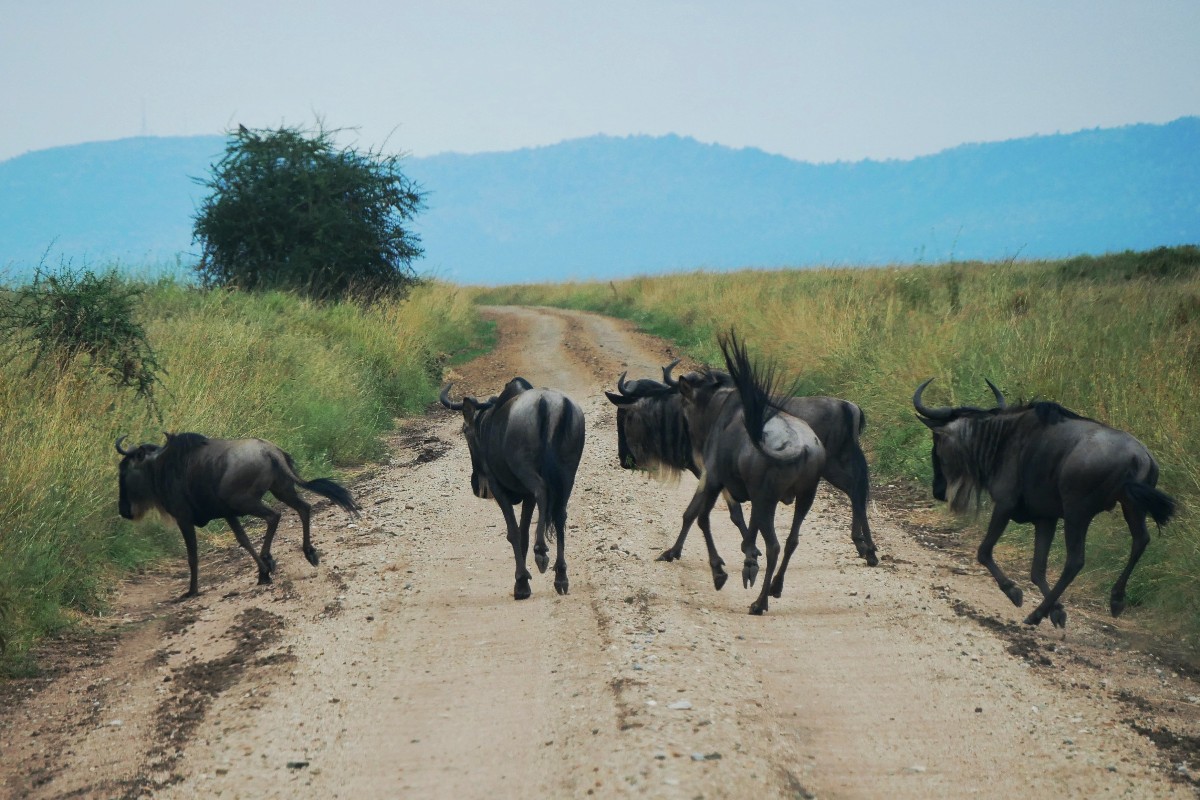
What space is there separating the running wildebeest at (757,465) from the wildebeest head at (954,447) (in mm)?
961

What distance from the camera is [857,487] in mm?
7754

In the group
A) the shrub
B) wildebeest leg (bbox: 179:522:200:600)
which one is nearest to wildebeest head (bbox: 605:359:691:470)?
wildebeest leg (bbox: 179:522:200:600)

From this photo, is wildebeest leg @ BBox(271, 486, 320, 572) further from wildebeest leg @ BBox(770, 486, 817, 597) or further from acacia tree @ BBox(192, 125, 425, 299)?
acacia tree @ BBox(192, 125, 425, 299)

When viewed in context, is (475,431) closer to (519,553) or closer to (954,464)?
(519,553)

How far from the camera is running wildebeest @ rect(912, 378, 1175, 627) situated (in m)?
6.01

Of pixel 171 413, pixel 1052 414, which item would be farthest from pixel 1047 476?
pixel 171 413

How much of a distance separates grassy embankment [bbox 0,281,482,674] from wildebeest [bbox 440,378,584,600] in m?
2.73

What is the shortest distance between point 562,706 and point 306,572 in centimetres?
337

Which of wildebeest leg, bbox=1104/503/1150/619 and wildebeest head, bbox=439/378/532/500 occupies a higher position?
wildebeest head, bbox=439/378/532/500

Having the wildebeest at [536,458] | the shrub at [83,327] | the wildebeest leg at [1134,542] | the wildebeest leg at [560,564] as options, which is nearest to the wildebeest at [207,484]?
the wildebeest at [536,458]

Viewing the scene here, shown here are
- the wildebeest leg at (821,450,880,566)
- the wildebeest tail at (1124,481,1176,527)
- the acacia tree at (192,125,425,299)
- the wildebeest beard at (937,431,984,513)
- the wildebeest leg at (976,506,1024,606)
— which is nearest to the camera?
the wildebeest tail at (1124,481,1176,527)

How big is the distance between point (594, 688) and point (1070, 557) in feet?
9.79

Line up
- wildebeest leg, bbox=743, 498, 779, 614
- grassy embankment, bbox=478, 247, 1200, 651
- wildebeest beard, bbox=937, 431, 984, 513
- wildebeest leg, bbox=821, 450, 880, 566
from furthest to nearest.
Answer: wildebeest leg, bbox=821, 450, 880, 566, grassy embankment, bbox=478, 247, 1200, 651, wildebeest beard, bbox=937, 431, 984, 513, wildebeest leg, bbox=743, 498, 779, 614

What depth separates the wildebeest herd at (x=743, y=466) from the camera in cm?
621
